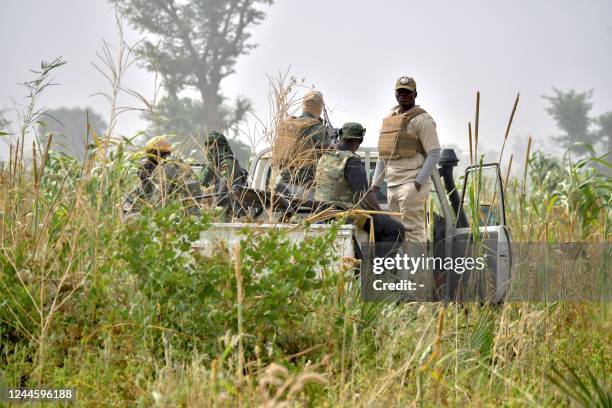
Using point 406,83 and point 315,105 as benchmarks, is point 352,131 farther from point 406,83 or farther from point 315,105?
point 406,83

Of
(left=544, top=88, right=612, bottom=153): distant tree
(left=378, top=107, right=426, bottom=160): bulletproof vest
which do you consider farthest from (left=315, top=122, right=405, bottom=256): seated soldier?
(left=544, top=88, right=612, bottom=153): distant tree

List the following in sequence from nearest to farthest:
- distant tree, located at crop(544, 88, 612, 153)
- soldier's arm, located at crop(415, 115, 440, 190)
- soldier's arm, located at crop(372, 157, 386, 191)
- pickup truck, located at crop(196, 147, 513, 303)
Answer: pickup truck, located at crop(196, 147, 513, 303), soldier's arm, located at crop(372, 157, 386, 191), soldier's arm, located at crop(415, 115, 440, 190), distant tree, located at crop(544, 88, 612, 153)

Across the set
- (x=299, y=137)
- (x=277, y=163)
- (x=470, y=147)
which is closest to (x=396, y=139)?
(x=299, y=137)

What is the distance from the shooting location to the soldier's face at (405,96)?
6605 mm

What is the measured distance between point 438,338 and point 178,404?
0.93m

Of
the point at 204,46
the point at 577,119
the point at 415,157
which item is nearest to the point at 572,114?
the point at 577,119

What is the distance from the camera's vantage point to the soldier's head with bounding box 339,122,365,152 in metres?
6.21

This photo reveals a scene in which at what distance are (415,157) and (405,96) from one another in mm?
436

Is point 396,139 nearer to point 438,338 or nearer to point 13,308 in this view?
point 13,308

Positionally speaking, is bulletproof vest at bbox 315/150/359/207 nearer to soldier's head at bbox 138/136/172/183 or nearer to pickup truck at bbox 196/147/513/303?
pickup truck at bbox 196/147/513/303

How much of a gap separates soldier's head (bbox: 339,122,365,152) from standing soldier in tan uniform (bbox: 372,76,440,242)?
0.26 metres

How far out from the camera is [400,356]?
3.88m

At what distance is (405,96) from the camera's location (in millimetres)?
6613

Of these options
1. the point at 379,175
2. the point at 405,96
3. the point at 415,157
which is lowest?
the point at 379,175
